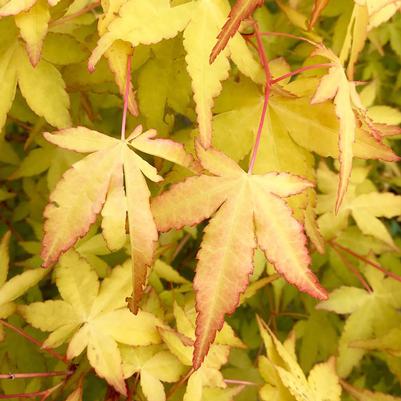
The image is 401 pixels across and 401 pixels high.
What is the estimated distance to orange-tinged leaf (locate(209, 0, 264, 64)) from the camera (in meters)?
0.67

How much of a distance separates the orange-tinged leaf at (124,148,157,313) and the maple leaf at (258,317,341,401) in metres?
0.31

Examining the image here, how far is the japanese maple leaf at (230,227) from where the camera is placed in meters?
0.67

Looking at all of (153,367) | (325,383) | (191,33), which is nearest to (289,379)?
(325,383)

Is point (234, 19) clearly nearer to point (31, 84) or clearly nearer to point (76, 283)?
point (31, 84)

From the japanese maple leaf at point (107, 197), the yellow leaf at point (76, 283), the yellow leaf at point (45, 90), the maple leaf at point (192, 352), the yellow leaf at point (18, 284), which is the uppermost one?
the yellow leaf at point (45, 90)

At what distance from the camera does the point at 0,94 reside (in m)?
0.82

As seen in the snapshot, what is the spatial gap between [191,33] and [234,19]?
8 cm

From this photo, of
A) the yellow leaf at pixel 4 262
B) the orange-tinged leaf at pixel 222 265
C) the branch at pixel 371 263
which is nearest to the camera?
the orange-tinged leaf at pixel 222 265

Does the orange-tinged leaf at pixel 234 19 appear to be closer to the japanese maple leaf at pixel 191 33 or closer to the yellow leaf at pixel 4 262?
the japanese maple leaf at pixel 191 33

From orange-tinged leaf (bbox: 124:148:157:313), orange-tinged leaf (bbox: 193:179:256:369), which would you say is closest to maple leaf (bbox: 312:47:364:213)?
orange-tinged leaf (bbox: 193:179:256:369)

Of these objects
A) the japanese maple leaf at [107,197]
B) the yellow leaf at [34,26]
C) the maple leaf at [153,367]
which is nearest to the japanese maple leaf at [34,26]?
the yellow leaf at [34,26]

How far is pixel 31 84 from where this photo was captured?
2.70ft

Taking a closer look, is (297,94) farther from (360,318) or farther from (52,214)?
(360,318)

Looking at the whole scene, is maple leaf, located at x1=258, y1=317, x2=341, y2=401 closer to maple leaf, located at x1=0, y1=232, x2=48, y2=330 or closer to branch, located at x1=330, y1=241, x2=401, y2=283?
branch, located at x1=330, y1=241, x2=401, y2=283
